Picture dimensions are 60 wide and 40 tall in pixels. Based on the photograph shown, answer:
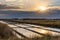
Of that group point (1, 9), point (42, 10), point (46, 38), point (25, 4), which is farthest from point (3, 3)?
point (46, 38)

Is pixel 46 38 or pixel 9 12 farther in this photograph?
pixel 9 12

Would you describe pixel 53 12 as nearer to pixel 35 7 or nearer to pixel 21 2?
pixel 35 7

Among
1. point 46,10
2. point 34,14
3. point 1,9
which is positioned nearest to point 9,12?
point 1,9

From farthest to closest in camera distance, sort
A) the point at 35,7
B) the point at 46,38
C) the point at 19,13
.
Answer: the point at 19,13, the point at 35,7, the point at 46,38

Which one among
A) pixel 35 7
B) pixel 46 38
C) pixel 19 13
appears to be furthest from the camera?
pixel 19 13

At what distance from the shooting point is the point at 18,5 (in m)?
5.60

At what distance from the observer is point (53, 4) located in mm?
5629

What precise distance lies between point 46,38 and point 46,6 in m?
4.67

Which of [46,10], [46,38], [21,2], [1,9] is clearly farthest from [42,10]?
[46,38]

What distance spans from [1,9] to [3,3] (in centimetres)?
30

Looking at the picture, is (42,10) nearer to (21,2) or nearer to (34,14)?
(34,14)

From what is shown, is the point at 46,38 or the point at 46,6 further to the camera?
the point at 46,6

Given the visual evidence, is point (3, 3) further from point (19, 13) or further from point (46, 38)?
point (46, 38)

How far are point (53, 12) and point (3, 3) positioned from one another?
141cm
